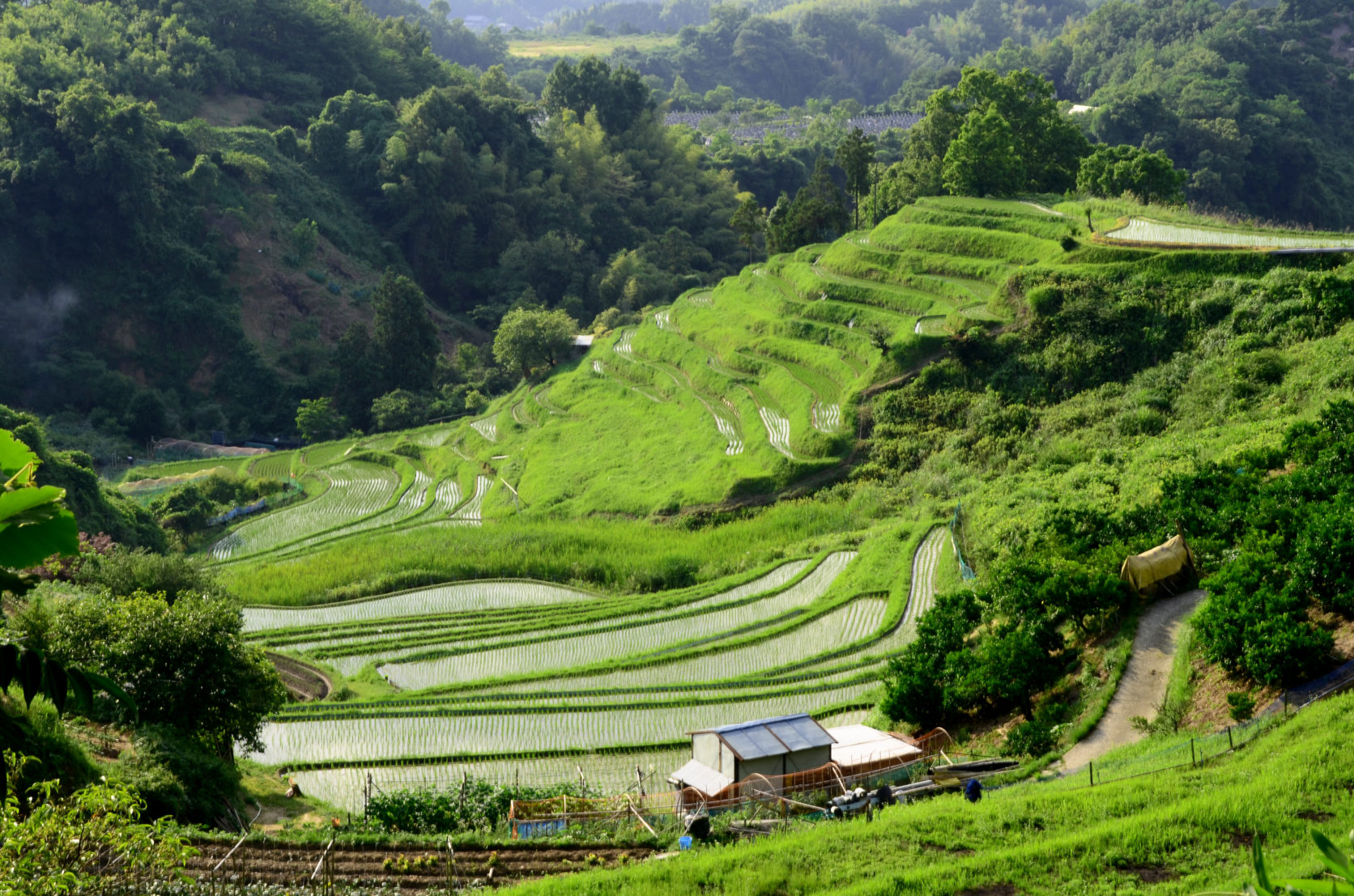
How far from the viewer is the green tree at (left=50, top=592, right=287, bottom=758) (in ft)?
58.8

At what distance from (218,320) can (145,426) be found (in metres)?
9.49

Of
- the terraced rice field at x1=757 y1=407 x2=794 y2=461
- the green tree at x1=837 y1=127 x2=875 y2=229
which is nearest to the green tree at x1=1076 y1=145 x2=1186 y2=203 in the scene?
the green tree at x1=837 y1=127 x2=875 y2=229

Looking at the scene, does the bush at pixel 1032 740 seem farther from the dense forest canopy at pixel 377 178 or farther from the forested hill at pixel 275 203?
the forested hill at pixel 275 203

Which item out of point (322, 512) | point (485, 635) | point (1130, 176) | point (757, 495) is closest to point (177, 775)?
point (485, 635)

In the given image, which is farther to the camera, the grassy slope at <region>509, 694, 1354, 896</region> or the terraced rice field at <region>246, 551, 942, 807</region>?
the terraced rice field at <region>246, 551, 942, 807</region>

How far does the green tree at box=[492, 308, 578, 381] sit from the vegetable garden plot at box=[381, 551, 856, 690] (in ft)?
122

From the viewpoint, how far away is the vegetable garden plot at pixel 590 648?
26.5 m

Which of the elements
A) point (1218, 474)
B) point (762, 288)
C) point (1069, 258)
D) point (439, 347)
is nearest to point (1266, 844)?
point (1218, 474)

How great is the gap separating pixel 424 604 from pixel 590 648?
317 inches

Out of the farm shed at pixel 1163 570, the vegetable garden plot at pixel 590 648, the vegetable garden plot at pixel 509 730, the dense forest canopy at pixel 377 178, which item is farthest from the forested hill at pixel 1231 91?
the vegetable garden plot at pixel 509 730

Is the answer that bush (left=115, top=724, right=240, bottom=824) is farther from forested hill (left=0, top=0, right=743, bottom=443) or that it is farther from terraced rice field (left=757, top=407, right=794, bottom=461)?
forested hill (left=0, top=0, right=743, bottom=443)

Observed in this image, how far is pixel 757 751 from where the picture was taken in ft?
52.6

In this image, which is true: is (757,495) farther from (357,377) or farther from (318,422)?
(357,377)

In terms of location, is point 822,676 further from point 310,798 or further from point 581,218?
point 581,218
